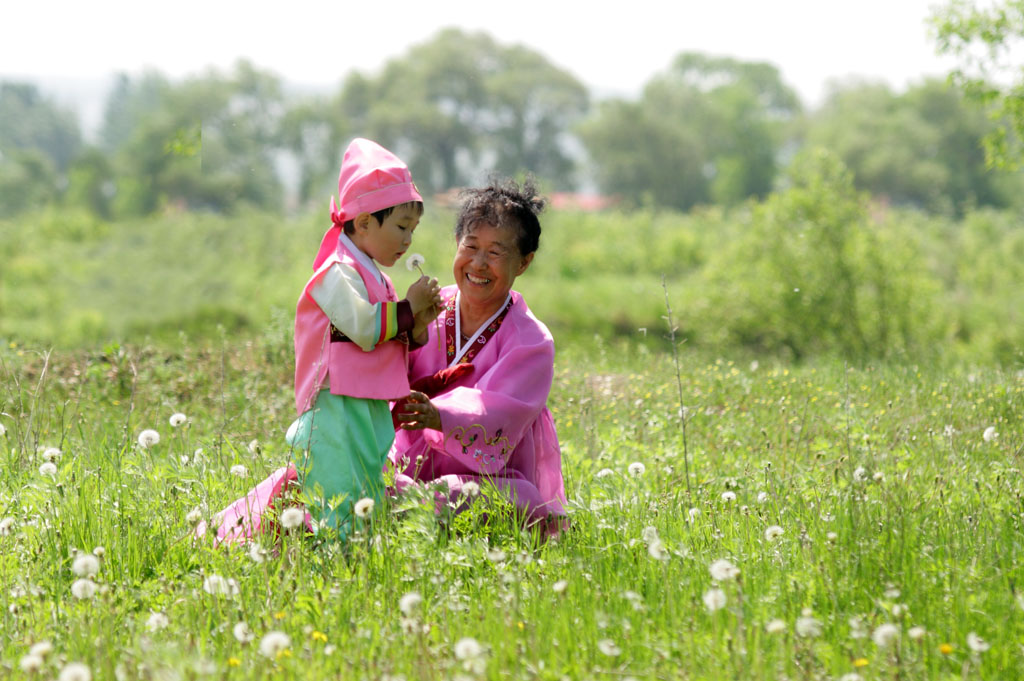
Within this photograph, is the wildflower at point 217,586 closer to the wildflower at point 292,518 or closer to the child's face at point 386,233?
the wildflower at point 292,518

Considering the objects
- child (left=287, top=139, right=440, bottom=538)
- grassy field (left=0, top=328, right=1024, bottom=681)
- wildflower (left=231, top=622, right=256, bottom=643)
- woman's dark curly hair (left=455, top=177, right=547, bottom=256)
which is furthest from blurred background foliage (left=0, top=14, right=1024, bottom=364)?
wildflower (left=231, top=622, right=256, bottom=643)

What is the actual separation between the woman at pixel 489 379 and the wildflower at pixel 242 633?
3.90 feet

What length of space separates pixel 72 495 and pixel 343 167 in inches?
67.3

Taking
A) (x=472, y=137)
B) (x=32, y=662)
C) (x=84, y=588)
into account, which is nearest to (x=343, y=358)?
(x=84, y=588)

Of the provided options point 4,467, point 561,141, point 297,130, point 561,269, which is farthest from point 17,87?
point 4,467

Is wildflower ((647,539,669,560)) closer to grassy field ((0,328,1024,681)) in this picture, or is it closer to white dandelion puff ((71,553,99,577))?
grassy field ((0,328,1024,681))

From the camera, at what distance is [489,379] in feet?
13.6

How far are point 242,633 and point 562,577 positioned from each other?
3.81ft

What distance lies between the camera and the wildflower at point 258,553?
3211 millimetres

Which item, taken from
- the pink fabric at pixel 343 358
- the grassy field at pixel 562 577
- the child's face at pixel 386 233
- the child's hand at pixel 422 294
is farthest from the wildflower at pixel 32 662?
the child's face at pixel 386 233

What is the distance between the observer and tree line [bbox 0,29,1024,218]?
149ft

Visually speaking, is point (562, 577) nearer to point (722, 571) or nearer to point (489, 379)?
point (722, 571)

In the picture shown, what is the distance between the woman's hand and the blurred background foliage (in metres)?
1.09

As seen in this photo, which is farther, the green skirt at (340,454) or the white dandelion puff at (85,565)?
the green skirt at (340,454)
